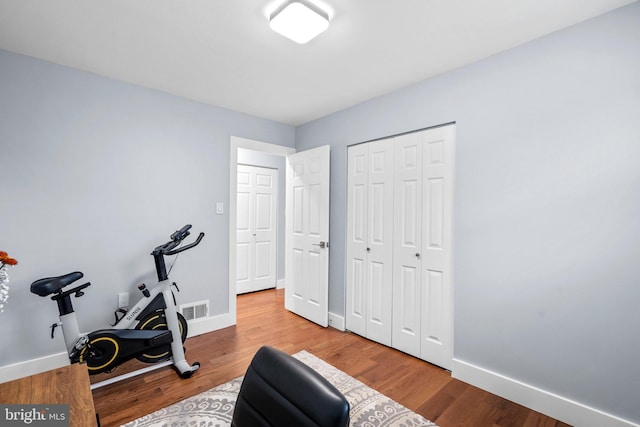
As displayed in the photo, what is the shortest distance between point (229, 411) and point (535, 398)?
2.09 metres

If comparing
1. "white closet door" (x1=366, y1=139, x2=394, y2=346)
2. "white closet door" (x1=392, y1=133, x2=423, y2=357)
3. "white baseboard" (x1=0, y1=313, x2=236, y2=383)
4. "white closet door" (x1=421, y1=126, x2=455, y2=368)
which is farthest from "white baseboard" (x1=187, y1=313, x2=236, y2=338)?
"white closet door" (x1=421, y1=126, x2=455, y2=368)

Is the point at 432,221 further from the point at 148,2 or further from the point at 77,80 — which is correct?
the point at 77,80

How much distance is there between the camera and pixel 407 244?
9.02 ft

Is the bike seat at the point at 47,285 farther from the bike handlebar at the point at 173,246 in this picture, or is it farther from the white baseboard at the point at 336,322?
the white baseboard at the point at 336,322

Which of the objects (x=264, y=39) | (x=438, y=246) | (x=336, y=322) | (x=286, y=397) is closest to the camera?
(x=286, y=397)

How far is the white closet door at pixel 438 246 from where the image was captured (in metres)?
2.44

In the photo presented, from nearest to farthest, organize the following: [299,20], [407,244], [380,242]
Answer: [299,20]
[407,244]
[380,242]

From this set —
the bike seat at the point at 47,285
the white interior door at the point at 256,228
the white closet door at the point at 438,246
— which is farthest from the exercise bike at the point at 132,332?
the white interior door at the point at 256,228

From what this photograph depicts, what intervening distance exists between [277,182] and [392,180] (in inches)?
106

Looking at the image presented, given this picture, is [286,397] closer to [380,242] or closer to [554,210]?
[554,210]

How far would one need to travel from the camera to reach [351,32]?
6.38 feet

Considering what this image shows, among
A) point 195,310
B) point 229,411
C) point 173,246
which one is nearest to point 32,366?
point 195,310

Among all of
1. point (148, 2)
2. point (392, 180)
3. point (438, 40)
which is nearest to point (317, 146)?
point (392, 180)

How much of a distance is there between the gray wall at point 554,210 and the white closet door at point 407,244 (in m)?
0.36
